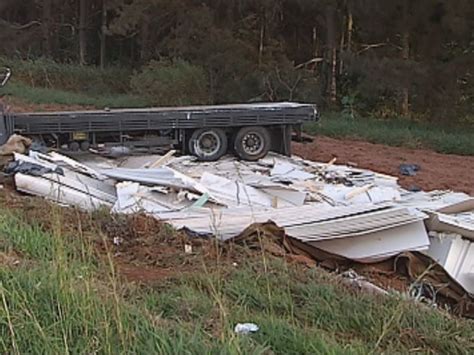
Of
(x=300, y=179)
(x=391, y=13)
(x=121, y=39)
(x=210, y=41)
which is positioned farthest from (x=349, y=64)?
(x=121, y=39)

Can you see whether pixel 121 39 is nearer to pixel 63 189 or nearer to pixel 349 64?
pixel 349 64

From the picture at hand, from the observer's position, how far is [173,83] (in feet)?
70.8

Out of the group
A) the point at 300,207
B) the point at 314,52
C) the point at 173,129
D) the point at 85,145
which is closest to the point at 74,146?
the point at 85,145

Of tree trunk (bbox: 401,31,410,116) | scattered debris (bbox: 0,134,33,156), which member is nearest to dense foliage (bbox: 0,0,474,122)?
tree trunk (bbox: 401,31,410,116)

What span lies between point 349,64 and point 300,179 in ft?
33.1

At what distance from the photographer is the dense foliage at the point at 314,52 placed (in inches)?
745

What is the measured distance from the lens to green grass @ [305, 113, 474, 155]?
54.3 feet

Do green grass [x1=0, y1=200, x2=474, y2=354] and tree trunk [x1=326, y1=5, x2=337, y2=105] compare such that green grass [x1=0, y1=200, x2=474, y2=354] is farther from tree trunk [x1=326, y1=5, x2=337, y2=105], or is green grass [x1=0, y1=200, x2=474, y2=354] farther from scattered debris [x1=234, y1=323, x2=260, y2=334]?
tree trunk [x1=326, y1=5, x2=337, y2=105]

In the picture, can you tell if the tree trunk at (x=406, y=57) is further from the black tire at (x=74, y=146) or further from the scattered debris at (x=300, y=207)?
the black tire at (x=74, y=146)

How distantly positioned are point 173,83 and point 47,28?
573 inches

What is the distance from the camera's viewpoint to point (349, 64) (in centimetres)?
1997

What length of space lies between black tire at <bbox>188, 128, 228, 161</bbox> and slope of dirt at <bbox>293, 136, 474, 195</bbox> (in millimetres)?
2079

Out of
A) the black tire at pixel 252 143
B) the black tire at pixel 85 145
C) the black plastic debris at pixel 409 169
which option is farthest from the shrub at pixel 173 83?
the black tire at pixel 85 145

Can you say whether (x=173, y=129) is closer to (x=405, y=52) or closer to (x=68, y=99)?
(x=405, y=52)
